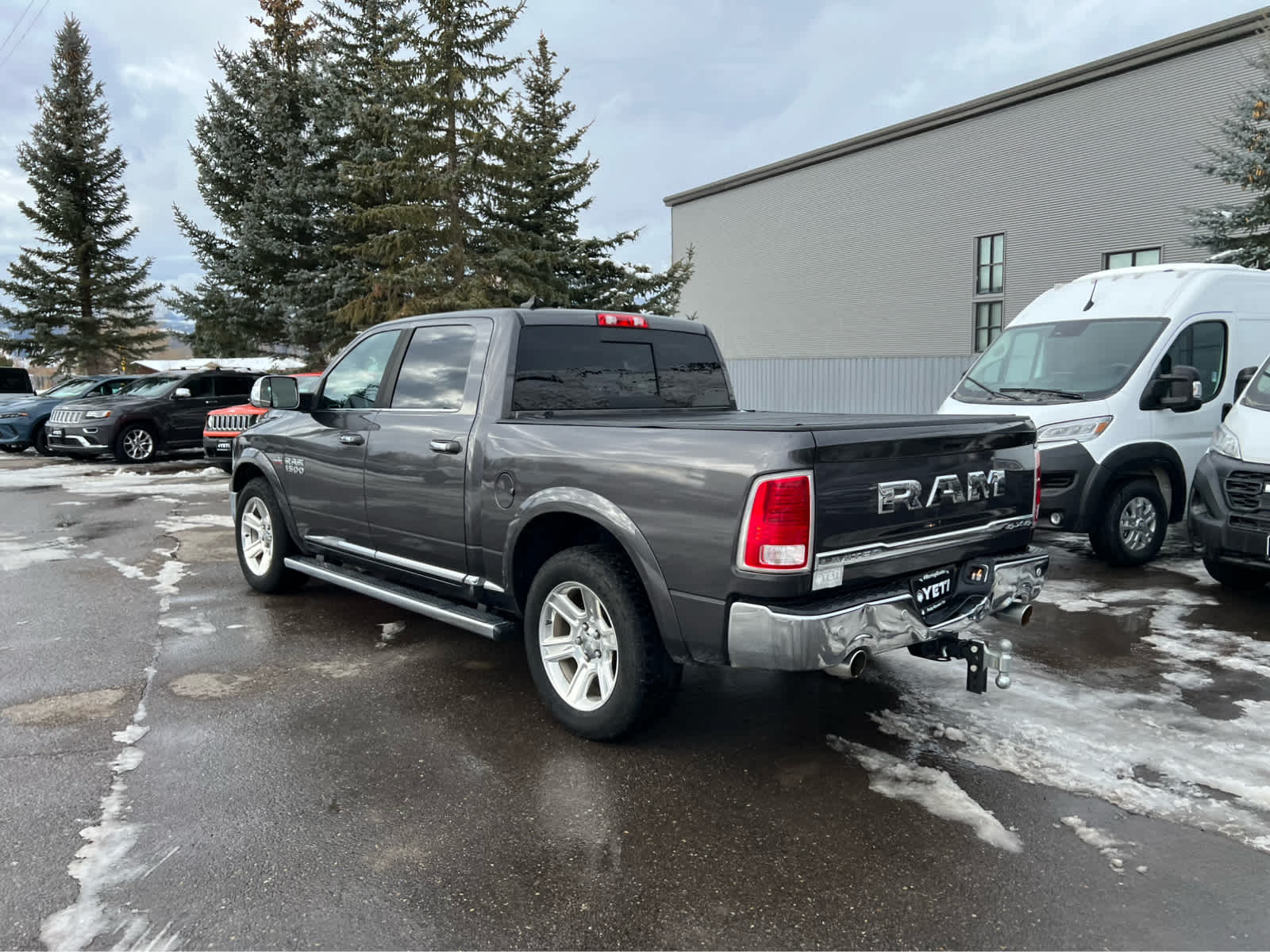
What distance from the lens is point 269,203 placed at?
2416 centimetres

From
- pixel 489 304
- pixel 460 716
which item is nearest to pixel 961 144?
pixel 489 304

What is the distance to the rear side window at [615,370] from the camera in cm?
469

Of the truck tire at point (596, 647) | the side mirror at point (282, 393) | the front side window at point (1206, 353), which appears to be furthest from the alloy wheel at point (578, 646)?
the front side window at point (1206, 353)

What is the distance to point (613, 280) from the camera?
22172 mm

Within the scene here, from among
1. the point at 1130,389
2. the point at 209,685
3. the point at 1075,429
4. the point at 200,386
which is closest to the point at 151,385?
the point at 200,386

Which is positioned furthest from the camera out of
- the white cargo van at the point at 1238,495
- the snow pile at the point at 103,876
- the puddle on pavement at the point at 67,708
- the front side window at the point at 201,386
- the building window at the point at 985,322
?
the building window at the point at 985,322

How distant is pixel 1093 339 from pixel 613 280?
1515cm

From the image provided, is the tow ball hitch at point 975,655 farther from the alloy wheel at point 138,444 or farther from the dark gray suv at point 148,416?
the alloy wheel at point 138,444

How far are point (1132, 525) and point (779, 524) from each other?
5682 mm

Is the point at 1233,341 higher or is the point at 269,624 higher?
the point at 1233,341

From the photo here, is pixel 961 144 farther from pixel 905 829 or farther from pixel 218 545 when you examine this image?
pixel 905 829

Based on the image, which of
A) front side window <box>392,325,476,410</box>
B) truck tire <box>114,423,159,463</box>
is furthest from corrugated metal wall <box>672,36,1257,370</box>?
front side window <box>392,325,476,410</box>

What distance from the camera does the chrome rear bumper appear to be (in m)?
3.24

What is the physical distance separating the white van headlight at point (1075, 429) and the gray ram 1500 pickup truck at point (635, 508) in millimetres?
3364
